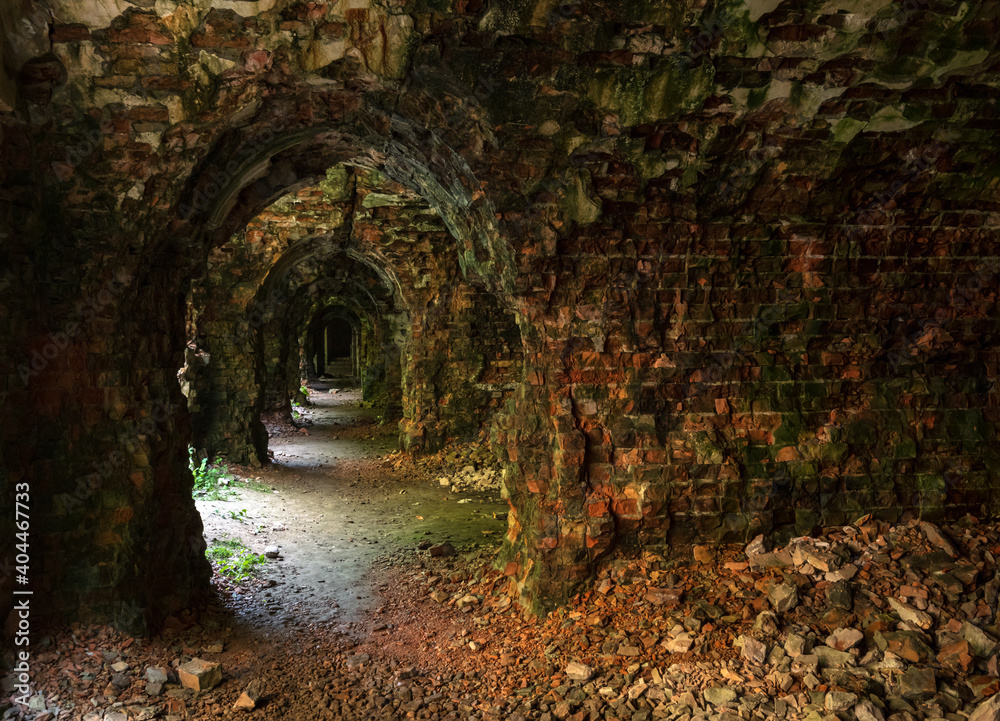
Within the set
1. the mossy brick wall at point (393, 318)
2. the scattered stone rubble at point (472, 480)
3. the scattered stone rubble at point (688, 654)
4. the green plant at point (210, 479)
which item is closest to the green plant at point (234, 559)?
the scattered stone rubble at point (688, 654)

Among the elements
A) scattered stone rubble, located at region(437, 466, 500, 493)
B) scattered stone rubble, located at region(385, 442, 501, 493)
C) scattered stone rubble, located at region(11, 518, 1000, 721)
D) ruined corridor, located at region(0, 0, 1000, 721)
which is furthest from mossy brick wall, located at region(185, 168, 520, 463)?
scattered stone rubble, located at region(11, 518, 1000, 721)

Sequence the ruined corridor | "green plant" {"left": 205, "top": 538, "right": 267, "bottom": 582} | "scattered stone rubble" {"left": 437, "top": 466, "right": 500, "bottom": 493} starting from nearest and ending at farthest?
the ruined corridor, "green plant" {"left": 205, "top": 538, "right": 267, "bottom": 582}, "scattered stone rubble" {"left": 437, "top": 466, "right": 500, "bottom": 493}

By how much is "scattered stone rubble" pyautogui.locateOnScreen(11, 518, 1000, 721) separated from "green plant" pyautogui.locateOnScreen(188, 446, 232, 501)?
4.05 metres

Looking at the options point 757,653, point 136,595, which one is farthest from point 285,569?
point 757,653

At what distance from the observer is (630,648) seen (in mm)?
3654

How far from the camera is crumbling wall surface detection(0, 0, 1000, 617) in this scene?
346 cm

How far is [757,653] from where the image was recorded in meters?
3.38

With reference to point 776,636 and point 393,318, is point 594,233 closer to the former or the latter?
point 776,636

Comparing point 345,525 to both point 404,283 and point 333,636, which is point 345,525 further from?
point 404,283

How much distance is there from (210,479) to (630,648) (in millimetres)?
6718

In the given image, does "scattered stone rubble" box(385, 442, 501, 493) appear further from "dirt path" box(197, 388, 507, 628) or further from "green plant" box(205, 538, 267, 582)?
"green plant" box(205, 538, 267, 582)

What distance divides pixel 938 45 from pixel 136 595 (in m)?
5.59

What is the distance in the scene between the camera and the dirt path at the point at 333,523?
5.07 m

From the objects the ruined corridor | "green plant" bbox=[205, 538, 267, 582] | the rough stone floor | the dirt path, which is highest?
the ruined corridor
